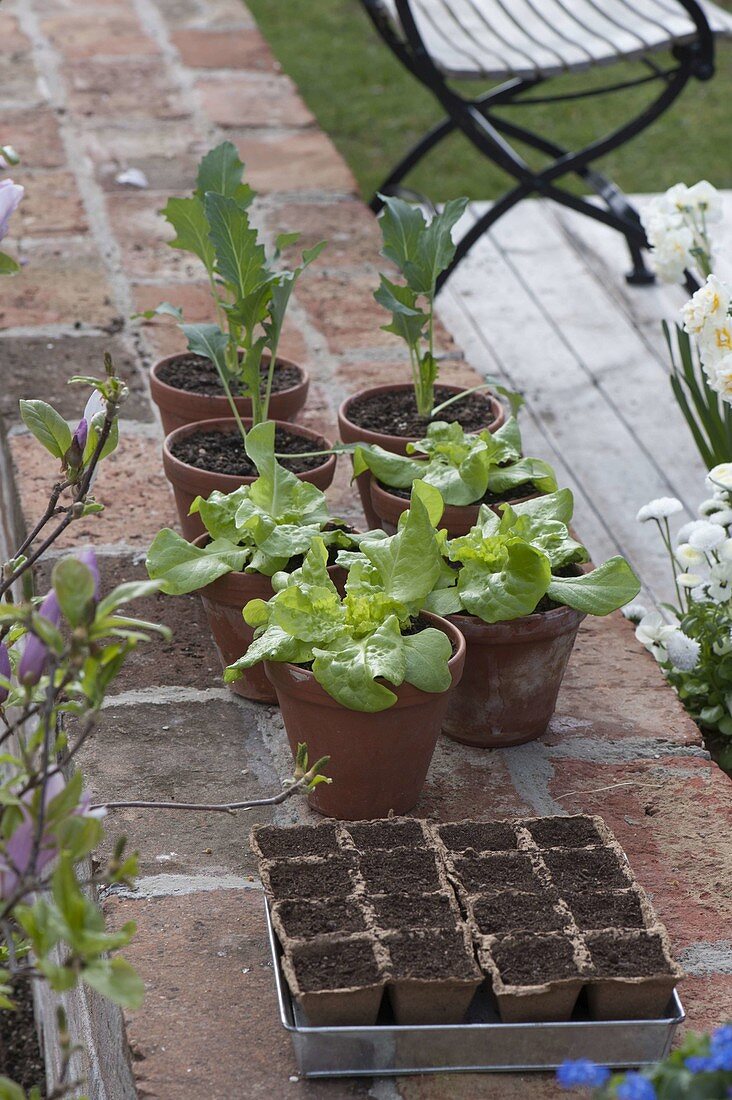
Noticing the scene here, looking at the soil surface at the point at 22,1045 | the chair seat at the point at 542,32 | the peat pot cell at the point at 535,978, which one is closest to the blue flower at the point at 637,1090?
the peat pot cell at the point at 535,978

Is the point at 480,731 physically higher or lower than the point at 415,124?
higher

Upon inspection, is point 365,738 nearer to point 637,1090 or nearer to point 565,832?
point 565,832

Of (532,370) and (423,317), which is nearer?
(423,317)

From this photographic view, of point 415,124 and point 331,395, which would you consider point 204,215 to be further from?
point 415,124

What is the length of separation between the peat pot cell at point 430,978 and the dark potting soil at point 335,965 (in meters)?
0.02

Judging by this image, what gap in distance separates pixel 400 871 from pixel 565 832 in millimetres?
185

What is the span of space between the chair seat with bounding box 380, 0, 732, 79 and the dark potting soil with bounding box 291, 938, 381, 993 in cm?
232

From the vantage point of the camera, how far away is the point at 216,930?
4.39ft

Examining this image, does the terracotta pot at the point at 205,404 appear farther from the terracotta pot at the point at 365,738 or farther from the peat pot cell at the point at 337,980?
the peat pot cell at the point at 337,980

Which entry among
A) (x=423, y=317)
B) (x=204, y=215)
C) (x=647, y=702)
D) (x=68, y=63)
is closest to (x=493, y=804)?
(x=647, y=702)

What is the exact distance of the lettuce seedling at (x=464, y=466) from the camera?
1.71 m

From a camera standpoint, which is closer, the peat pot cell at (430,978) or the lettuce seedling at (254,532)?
the peat pot cell at (430,978)

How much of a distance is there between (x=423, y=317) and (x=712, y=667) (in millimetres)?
635

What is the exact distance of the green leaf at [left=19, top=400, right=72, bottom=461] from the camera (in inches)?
48.9
